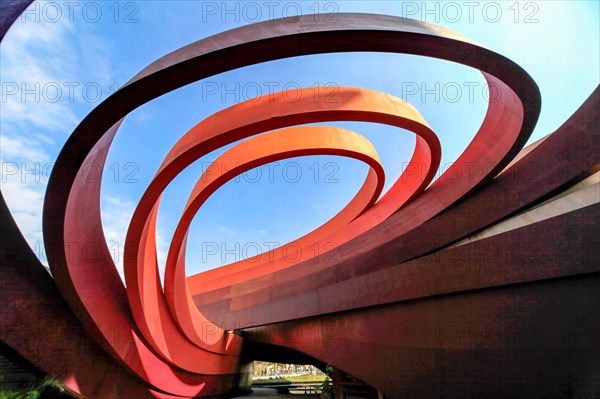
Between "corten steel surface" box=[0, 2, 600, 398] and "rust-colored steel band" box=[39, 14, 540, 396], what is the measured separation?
3 centimetres

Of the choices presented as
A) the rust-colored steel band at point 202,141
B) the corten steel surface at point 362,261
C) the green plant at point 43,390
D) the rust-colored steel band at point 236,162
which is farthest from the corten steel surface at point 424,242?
the green plant at point 43,390

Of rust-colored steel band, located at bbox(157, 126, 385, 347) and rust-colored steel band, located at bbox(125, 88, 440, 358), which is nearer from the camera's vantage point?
rust-colored steel band, located at bbox(125, 88, 440, 358)

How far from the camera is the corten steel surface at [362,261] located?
5590 millimetres

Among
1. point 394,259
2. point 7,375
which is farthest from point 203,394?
point 394,259

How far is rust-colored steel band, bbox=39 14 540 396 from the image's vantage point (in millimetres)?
5184

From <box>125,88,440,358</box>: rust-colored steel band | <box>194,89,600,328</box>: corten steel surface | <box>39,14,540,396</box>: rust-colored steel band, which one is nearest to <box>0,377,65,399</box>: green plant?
<box>39,14,540,396</box>: rust-colored steel band

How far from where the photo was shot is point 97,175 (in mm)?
7633

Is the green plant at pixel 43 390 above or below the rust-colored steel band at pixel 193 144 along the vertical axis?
below

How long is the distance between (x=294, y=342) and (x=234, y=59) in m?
8.70

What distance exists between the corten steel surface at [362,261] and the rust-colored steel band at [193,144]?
1.3 inches

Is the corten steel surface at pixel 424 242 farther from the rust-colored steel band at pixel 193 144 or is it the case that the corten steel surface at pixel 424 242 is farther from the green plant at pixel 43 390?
the green plant at pixel 43 390

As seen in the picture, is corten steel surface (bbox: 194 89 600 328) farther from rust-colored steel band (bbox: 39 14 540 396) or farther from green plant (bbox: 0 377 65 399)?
green plant (bbox: 0 377 65 399)

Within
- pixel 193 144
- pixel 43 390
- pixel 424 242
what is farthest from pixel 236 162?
pixel 43 390

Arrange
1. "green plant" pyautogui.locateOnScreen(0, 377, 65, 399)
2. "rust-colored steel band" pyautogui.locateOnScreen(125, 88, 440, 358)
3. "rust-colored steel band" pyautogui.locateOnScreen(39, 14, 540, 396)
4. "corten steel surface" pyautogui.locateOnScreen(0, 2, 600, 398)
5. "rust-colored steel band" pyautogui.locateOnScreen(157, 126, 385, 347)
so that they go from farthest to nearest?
"rust-colored steel band" pyautogui.locateOnScreen(157, 126, 385, 347)
"rust-colored steel band" pyautogui.locateOnScreen(125, 88, 440, 358)
"green plant" pyautogui.locateOnScreen(0, 377, 65, 399)
"corten steel surface" pyautogui.locateOnScreen(0, 2, 600, 398)
"rust-colored steel band" pyautogui.locateOnScreen(39, 14, 540, 396)
